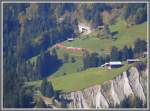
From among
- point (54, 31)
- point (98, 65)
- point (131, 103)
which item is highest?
point (54, 31)

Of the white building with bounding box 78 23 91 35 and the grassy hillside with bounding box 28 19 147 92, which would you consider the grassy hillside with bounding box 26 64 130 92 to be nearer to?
the grassy hillside with bounding box 28 19 147 92

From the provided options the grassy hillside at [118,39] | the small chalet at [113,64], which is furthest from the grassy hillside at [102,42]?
the small chalet at [113,64]

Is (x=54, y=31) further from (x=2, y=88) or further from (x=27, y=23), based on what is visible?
(x=2, y=88)

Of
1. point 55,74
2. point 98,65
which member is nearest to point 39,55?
point 55,74

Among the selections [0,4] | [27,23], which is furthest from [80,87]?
[0,4]

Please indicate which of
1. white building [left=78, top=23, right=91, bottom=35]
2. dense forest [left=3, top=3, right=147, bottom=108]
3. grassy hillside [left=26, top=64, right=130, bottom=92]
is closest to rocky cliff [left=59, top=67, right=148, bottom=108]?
grassy hillside [left=26, top=64, right=130, bottom=92]

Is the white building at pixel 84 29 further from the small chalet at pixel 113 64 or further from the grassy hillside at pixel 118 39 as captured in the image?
the small chalet at pixel 113 64

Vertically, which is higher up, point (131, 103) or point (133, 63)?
point (133, 63)
